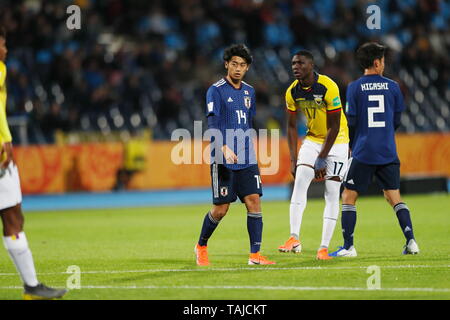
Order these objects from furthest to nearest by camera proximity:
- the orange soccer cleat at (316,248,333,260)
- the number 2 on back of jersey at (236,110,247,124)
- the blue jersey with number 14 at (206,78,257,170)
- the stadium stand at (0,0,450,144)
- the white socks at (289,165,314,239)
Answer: the stadium stand at (0,0,450,144) < the white socks at (289,165,314,239) < the orange soccer cleat at (316,248,333,260) < the number 2 on back of jersey at (236,110,247,124) < the blue jersey with number 14 at (206,78,257,170)

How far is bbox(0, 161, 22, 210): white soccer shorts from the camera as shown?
23.1 ft

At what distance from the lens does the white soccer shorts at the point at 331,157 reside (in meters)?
10.6

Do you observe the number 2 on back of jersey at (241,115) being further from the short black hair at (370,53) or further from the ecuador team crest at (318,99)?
the short black hair at (370,53)

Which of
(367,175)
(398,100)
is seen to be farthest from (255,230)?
(398,100)

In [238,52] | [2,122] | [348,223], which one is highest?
[238,52]

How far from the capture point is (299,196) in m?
11.0

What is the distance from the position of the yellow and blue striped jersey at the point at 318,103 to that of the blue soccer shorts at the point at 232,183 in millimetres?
1488

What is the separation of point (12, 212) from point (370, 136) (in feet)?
15.3

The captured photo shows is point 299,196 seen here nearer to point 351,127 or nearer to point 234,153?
point 351,127

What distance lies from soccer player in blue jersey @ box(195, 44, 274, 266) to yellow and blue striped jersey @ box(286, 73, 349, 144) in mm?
1254

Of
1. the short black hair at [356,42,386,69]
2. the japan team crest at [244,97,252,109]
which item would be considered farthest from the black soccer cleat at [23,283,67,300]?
the short black hair at [356,42,386,69]

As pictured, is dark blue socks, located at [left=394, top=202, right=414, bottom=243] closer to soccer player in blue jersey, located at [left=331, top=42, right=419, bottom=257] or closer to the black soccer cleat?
soccer player in blue jersey, located at [left=331, top=42, right=419, bottom=257]

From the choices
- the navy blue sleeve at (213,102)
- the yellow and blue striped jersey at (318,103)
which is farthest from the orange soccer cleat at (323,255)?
the navy blue sleeve at (213,102)
